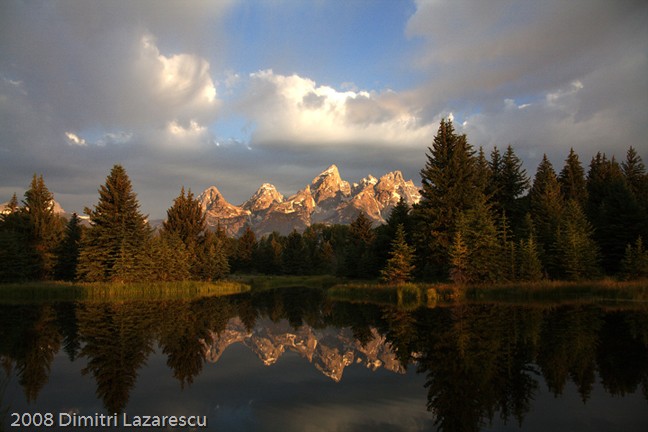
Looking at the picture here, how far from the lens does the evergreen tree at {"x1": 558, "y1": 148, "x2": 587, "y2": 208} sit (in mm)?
68750

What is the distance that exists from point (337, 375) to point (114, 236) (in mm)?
42793

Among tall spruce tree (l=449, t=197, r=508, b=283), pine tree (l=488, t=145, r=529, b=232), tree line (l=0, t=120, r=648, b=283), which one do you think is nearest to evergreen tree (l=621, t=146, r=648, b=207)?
tree line (l=0, t=120, r=648, b=283)

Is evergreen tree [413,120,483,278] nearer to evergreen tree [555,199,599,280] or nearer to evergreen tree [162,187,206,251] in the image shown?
evergreen tree [555,199,599,280]

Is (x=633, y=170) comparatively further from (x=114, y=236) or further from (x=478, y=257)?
(x=114, y=236)

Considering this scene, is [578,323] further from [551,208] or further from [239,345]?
[551,208]

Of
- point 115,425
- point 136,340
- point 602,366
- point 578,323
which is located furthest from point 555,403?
point 136,340

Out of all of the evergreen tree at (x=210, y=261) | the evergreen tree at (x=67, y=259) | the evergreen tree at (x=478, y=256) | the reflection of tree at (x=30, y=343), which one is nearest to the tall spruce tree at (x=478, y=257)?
the evergreen tree at (x=478, y=256)

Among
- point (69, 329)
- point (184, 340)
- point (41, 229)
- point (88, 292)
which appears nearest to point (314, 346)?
point (184, 340)

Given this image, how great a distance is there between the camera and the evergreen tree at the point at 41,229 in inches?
2146

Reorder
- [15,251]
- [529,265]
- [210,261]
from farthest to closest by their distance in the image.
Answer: [210,261]
[15,251]
[529,265]

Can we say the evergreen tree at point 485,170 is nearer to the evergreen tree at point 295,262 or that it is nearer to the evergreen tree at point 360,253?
the evergreen tree at point 360,253

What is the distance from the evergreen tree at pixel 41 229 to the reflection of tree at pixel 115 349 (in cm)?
3564

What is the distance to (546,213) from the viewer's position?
52.2 metres

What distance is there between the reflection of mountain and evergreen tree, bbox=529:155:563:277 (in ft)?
92.3
